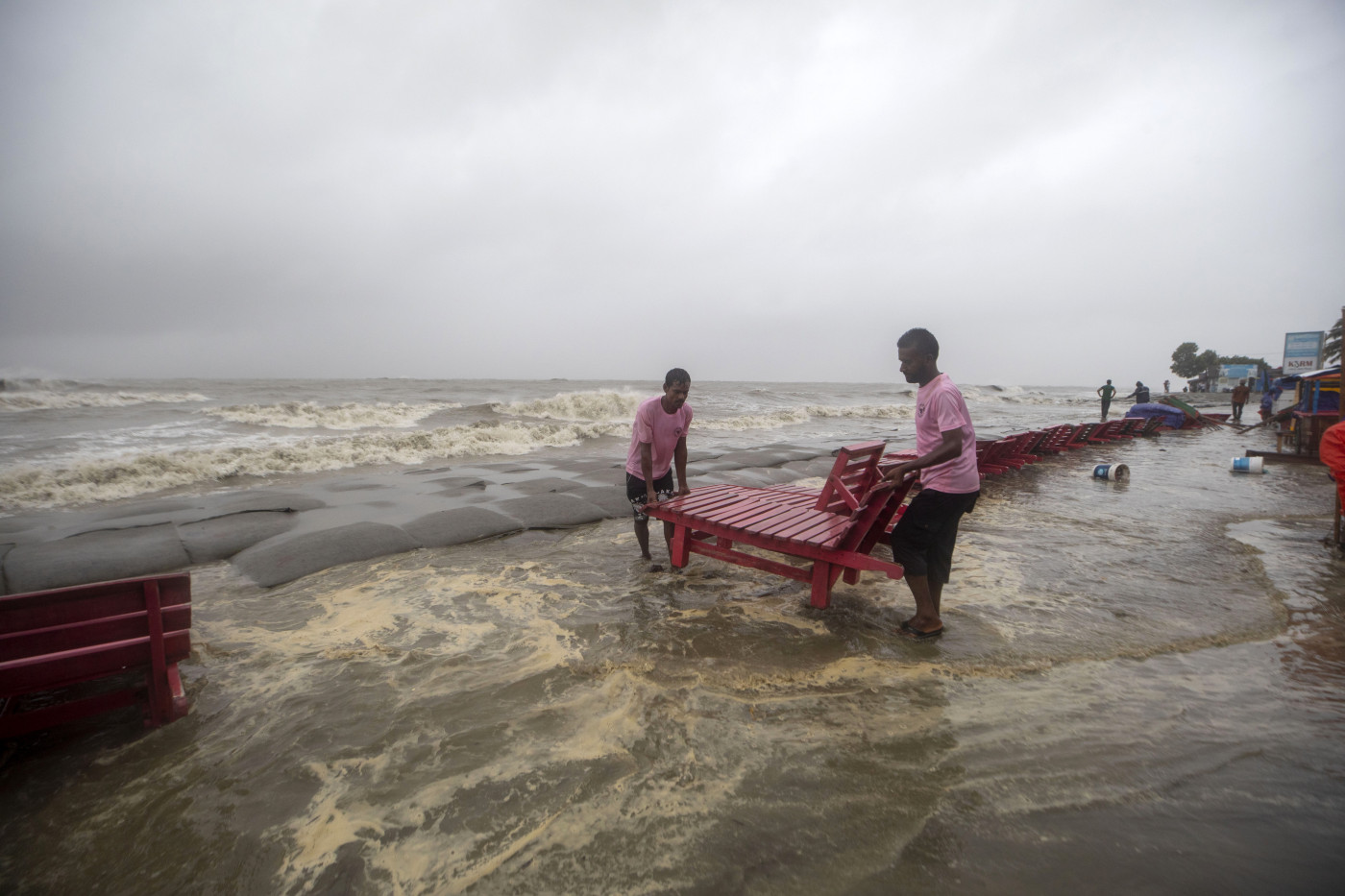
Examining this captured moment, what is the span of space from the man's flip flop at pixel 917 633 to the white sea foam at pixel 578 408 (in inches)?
878

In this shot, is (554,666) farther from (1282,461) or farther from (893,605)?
(1282,461)

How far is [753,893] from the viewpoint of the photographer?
189 cm

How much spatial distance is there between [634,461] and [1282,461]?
1416 centimetres

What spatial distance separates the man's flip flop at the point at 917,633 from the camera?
3.78 metres

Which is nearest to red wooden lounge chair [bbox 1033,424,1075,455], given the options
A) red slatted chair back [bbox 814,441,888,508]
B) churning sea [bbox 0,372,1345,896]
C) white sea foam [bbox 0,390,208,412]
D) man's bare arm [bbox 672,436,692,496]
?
churning sea [bbox 0,372,1345,896]

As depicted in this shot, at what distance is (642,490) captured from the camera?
5258 millimetres

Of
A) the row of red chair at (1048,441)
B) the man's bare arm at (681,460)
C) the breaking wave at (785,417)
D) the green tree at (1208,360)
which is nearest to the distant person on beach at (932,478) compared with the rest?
the man's bare arm at (681,460)

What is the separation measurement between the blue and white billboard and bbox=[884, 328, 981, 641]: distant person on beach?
3884 cm

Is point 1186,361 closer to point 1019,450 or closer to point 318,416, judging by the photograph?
point 1019,450

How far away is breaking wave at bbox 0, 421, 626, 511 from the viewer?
8.16 m

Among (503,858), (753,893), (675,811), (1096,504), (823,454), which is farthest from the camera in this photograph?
(823,454)


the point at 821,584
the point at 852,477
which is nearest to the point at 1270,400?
the point at 852,477

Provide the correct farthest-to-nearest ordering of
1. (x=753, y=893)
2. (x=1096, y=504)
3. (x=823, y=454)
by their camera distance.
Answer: (x=823, y=454) < (x=1096, y=504) < (x=753, y=893)

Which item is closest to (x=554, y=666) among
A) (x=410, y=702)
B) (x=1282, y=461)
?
(x=410, y=702)
